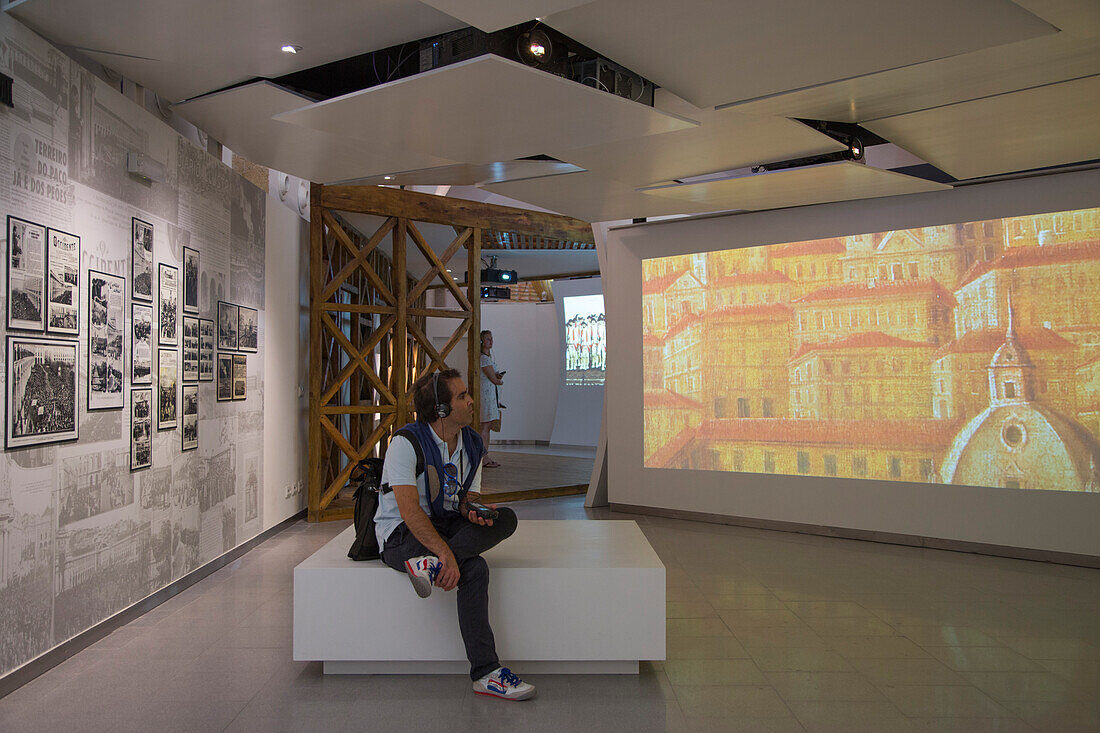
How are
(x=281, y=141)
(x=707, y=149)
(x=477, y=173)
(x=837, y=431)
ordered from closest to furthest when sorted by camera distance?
(x=707, y=149)
(x=281, y=141)
(x=477, y=173)
(x=837, y=431)

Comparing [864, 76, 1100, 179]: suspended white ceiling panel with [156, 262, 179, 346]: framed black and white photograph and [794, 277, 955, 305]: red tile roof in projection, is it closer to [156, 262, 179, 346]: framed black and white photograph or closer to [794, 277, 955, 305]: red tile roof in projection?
[794, 277, 955, 305]: red tile roof in projection

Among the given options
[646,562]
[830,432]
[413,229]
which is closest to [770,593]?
[646,562]

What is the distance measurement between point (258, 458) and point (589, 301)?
8758 millimetres

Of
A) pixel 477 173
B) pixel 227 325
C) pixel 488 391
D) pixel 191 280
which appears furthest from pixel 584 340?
pixel 191 280

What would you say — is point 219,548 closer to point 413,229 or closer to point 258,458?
point 258,458

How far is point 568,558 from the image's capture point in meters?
3.77

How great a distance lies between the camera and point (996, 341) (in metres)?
6.20

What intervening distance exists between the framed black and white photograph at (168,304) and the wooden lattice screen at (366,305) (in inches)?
98.8

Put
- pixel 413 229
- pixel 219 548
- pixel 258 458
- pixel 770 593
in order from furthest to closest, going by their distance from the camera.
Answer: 1. pixel 413 229
2. pixel 258 458
3. pixel 219 548
4. pixel 770 593

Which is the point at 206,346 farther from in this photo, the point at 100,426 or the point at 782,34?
the point at 782,34

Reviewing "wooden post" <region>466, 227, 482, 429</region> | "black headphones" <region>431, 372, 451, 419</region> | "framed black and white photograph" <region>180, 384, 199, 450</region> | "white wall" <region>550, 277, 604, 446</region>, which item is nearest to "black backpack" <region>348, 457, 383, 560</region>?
"black headphones" <region>431, 372, 451, 419</region>

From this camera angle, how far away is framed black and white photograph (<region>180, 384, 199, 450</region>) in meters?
5.03

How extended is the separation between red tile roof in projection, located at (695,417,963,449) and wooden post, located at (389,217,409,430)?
285 centimetres

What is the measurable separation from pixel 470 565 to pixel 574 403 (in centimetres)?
1124
